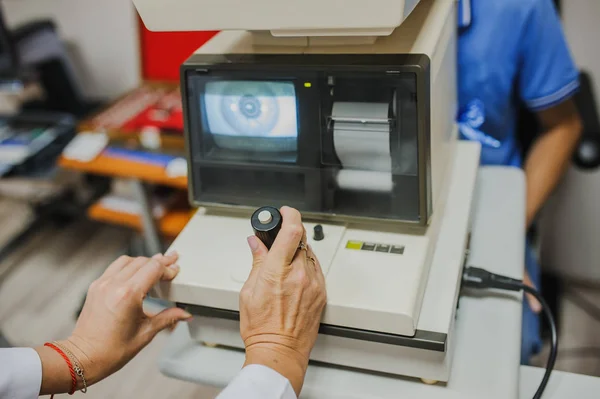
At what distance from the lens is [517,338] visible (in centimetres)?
78

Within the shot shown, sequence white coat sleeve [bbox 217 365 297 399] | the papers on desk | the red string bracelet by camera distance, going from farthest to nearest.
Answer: the papers on desk
the red string bracelet
white coat sleeve [bbox 217 365 297 399]

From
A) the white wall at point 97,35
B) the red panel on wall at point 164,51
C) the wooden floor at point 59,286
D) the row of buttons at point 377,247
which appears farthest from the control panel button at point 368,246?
the white wall at point 97,35

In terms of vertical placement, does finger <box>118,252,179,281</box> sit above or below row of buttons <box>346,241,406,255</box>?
below

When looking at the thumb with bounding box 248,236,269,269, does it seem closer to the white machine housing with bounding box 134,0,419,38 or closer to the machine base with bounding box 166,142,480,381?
the machine base with bounding box 166,142,480,381

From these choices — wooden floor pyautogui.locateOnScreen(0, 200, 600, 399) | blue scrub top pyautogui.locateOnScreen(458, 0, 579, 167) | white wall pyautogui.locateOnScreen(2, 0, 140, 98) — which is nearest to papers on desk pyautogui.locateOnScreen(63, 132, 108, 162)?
white wall pyautogui.locateOnScreen(2, 0, 140, 98)

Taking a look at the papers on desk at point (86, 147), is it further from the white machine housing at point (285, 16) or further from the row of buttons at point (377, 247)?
the row of buttons at point (377, 247)

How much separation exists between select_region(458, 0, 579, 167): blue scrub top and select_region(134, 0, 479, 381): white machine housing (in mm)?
282

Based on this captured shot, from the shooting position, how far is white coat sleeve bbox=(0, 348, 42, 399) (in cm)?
73

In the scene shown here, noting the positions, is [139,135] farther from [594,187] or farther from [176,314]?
[594,187]

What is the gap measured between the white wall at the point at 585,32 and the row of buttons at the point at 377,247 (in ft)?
Result: 3.53

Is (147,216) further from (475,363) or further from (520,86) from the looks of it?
(475,363)

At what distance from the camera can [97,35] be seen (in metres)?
2.32

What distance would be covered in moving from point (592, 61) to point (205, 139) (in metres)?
1.18

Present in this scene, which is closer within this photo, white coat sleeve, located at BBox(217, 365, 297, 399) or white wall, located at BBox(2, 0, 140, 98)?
white coat sleeve, located at BBox(217, 365, 297, 399)
